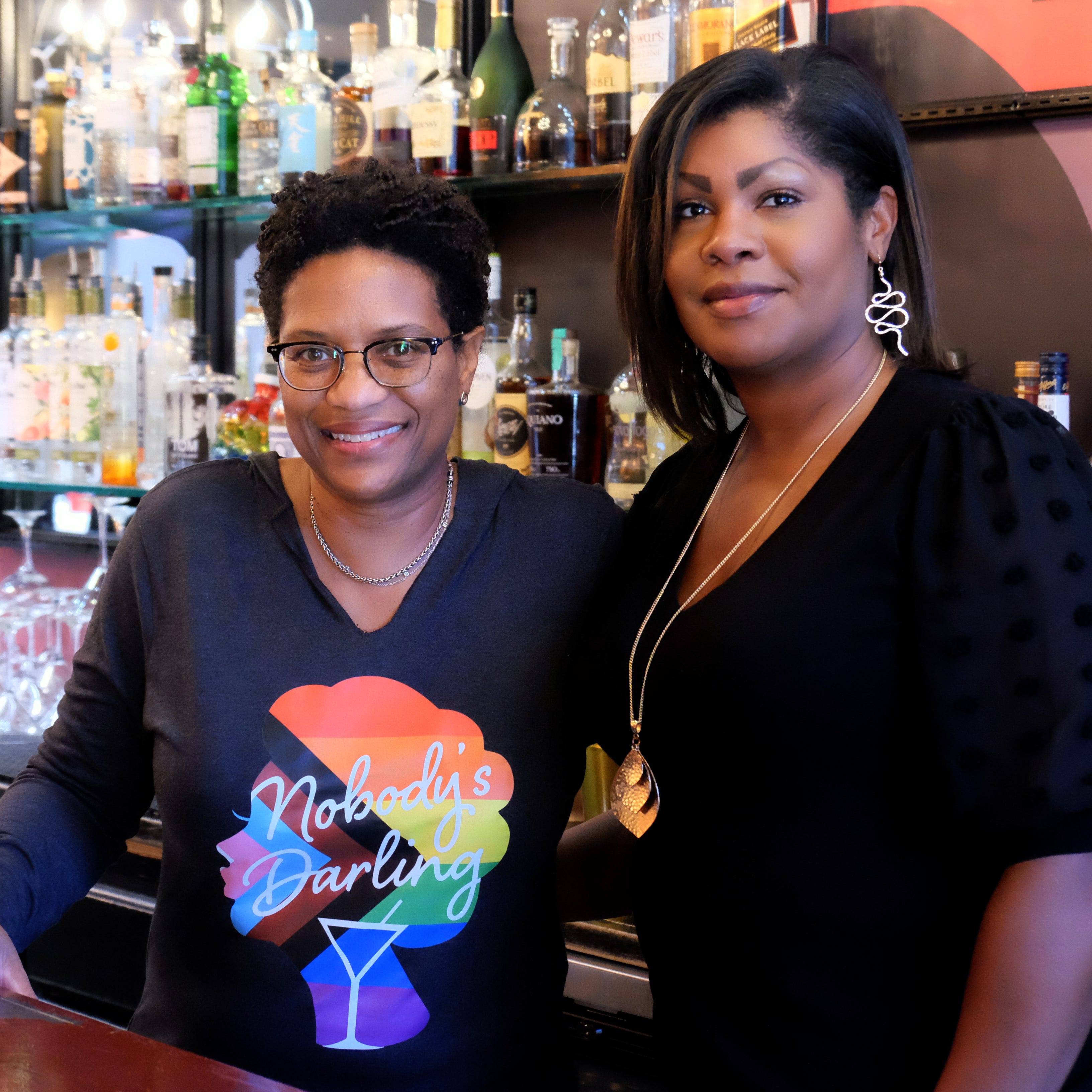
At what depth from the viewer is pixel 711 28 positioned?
179cm

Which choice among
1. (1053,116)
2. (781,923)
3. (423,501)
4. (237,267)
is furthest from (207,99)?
(781,923)

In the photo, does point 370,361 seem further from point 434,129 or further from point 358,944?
point 434,129

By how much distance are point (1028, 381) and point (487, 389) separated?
879mm

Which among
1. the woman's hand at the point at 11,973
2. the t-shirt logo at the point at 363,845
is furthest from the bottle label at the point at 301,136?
the woman's hand at the point at 11,973

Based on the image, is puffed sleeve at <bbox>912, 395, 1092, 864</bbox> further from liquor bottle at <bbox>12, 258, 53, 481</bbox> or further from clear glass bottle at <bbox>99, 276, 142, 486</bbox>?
liquor bottle at <bbox>12, 258, 53, 481</bbox>

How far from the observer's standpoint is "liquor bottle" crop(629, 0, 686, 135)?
1.83 meters

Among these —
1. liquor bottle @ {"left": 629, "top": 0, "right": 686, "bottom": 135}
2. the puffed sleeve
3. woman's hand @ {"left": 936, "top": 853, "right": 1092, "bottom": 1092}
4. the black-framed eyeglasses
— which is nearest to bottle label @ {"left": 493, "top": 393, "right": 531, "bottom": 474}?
liquor bottle @ {"left": 629, "top": 0, "right": 686, "bottom": 135}

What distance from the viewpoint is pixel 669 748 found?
115 centimetres

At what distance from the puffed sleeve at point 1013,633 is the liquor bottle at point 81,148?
2.12 meters

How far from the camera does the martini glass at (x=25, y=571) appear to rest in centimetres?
256

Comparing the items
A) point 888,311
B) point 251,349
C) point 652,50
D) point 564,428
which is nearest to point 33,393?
point 251,349

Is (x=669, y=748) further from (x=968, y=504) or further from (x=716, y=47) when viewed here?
(x=716, y=47)

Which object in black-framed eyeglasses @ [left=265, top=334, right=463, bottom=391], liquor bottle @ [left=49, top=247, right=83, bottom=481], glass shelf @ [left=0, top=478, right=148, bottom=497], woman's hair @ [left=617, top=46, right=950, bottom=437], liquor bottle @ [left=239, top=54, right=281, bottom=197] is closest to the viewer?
woman's hair @ [left=617, top=46, right=950, bottom=437]

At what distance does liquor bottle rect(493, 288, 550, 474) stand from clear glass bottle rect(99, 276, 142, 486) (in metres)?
0.86
